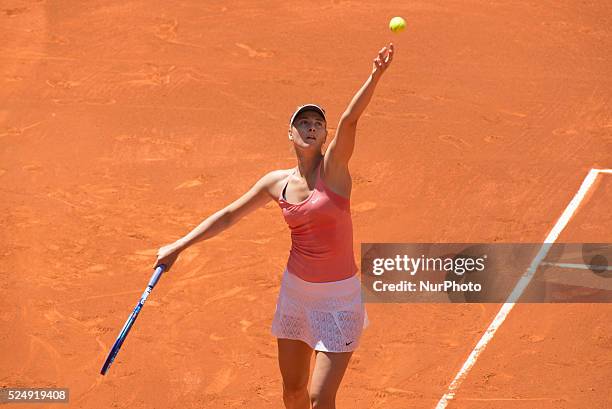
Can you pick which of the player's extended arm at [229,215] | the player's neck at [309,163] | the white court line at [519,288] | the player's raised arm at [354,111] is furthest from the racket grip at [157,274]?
the white court line at [519,288]

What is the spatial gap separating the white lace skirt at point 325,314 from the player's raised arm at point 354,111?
75cm

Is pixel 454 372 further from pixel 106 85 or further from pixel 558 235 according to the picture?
pixel 106 85

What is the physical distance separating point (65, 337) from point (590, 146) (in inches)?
260

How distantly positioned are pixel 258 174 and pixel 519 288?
3.38 meters

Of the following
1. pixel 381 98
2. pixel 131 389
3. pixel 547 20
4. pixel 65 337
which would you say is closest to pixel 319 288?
pixel 131 389

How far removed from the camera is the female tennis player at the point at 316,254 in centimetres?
550

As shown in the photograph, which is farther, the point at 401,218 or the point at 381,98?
the point at 381,98

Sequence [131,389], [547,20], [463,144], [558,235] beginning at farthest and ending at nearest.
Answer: [547,20] → [463,144] → [558,235] → [131,389]

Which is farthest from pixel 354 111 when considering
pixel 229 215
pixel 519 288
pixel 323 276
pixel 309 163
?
pixel 519 288

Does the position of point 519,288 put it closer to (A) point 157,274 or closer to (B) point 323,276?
(B) point 323,276

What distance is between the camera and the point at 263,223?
10.5m

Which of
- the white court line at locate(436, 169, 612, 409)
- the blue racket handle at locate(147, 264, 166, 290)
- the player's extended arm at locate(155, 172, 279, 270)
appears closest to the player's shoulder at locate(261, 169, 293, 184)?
the player's extended arm at locate(155, 172, 279, 270)

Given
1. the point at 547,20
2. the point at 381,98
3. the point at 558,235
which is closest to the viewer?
the point at 558,235

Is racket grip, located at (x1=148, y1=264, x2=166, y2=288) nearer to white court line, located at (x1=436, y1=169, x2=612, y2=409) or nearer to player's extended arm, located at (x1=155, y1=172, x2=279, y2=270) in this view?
player's extended arm, located at (x1=155, y1=172, x2=279, y2=270)
